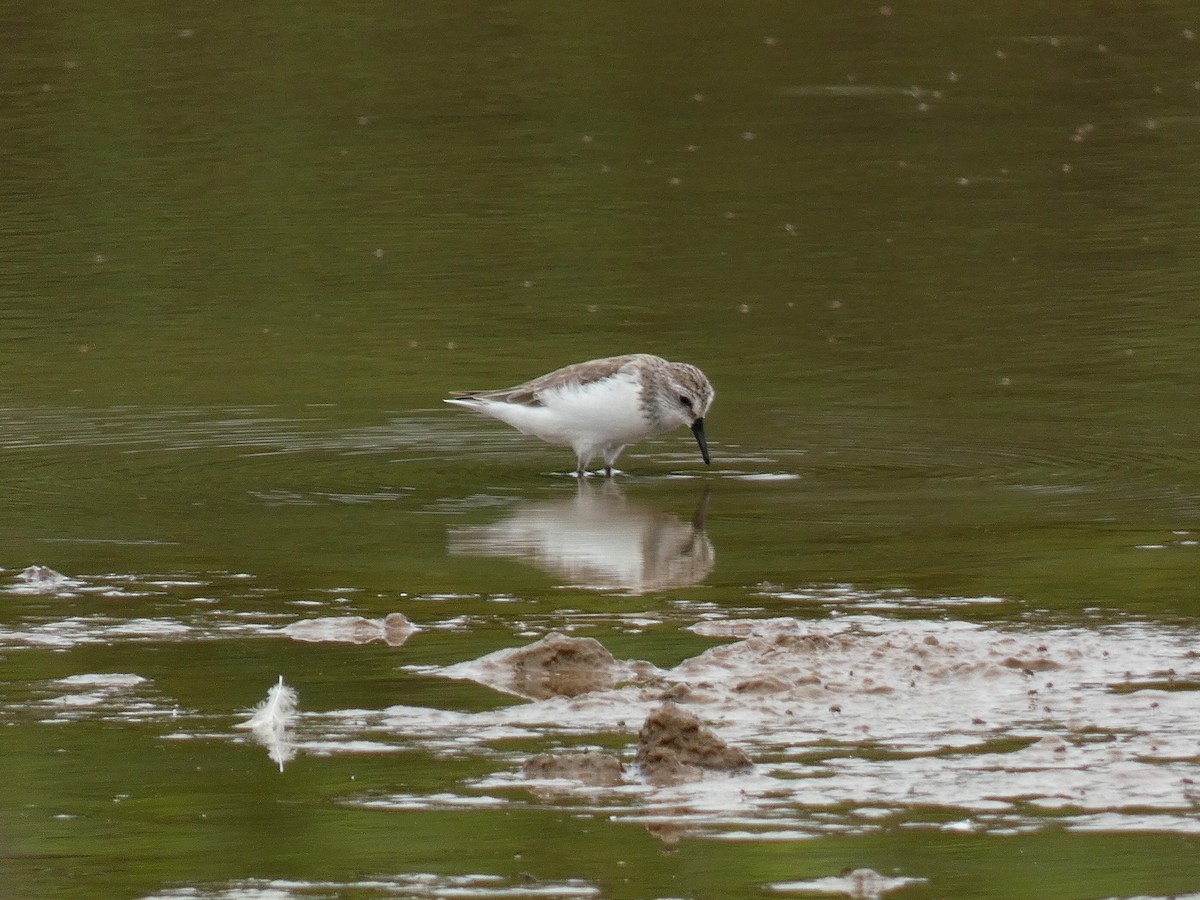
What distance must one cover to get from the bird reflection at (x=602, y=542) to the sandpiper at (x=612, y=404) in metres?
0.70

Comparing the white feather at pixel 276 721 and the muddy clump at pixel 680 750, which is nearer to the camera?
the muddy clump at pixel 680 750

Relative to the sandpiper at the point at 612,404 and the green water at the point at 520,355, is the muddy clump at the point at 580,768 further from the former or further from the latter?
the sandpiper at the point at 612,404

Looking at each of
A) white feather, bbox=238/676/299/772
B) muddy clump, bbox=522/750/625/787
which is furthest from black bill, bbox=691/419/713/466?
muddy clump, bbox=522/750/625/787

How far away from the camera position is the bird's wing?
41.8 ft

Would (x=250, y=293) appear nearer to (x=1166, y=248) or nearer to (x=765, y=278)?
(x=765, y=278)

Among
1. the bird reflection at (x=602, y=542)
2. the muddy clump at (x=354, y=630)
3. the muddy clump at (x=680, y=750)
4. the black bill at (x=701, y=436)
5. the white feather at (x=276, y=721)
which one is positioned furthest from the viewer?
the black bill at (x=701, y=436)

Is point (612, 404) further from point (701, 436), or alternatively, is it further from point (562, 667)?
point (562, 667)

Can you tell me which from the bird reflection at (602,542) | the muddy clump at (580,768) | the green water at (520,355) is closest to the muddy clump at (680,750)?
the muddy clump at (580,768)

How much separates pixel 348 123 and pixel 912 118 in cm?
588

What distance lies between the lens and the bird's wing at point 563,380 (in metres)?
12.7

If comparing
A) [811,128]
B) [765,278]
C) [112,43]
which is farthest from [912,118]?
[112,43]

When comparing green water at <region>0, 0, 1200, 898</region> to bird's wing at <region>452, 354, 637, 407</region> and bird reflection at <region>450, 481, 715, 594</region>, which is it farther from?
bird's wing at <region>452, 354, 637, 407</region>

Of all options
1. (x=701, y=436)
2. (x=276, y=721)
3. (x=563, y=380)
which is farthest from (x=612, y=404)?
(x=276, y=721)

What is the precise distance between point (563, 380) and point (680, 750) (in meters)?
6.26
